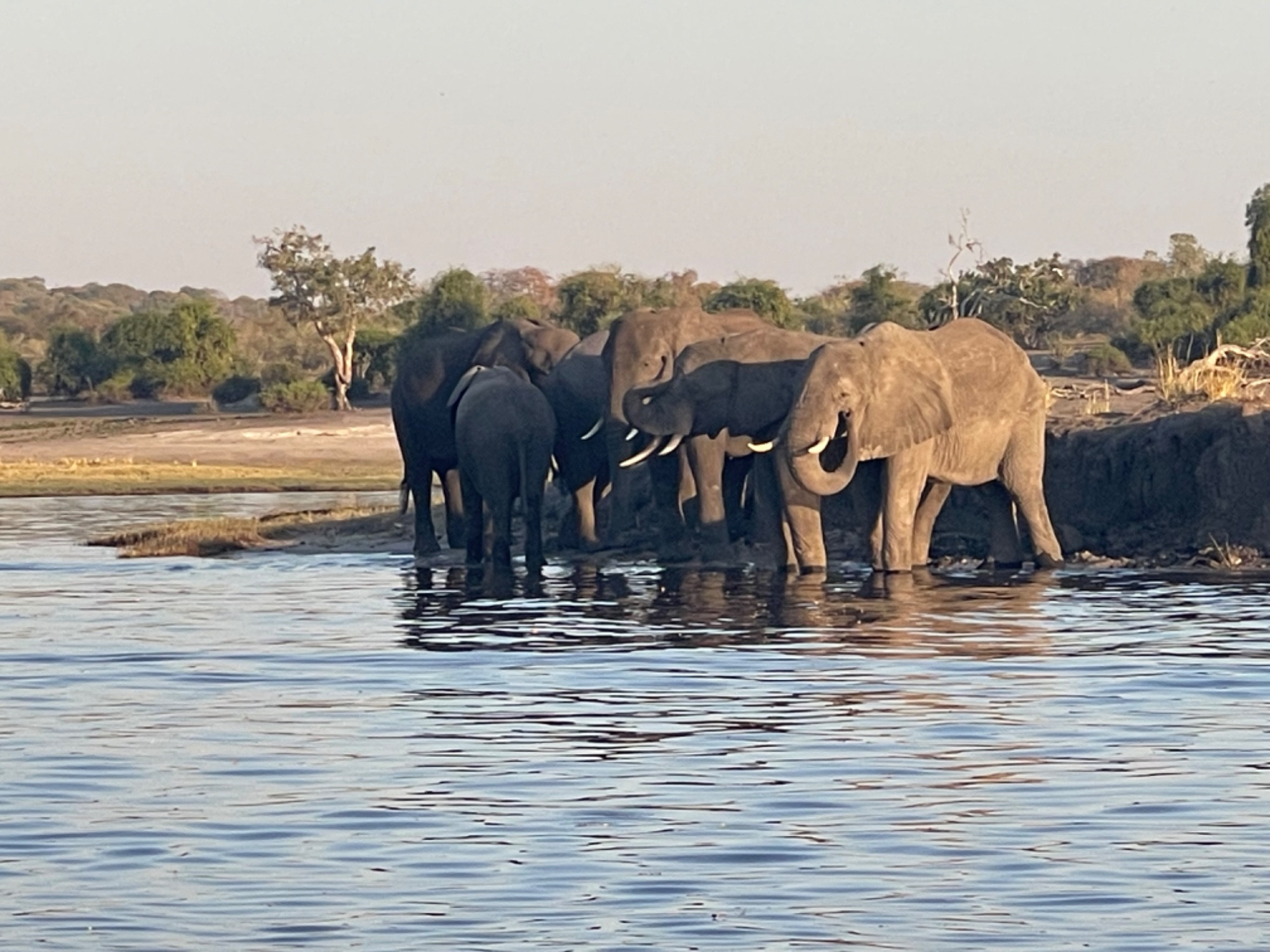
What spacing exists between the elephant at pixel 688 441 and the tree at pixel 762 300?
25779 millimetres

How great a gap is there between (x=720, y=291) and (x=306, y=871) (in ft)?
145

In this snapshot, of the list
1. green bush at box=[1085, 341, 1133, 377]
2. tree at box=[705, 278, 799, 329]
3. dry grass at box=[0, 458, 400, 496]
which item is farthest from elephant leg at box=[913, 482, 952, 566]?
tree at box=[705, 278, 799, 329]

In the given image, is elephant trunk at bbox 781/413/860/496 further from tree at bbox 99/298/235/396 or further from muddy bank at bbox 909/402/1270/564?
tree at bbox 99/298/235/396

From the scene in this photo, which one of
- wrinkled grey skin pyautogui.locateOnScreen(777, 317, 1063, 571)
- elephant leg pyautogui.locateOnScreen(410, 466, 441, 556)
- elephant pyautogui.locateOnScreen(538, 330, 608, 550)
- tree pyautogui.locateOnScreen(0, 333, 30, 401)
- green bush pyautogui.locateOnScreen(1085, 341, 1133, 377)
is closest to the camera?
wrinkled grey skin pyautogui.locateOnScreen(777, 317, 1063, 571)

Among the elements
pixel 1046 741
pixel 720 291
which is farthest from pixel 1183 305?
pixel 1046 741

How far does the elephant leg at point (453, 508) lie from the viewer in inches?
990

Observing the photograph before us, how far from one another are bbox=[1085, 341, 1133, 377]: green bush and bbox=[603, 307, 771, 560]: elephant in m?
13.9

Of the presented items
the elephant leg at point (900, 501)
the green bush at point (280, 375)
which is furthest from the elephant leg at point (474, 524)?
the green bush at point (280, 375)

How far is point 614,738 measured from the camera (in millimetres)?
12523

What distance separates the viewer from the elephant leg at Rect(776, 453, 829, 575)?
68.9 ft

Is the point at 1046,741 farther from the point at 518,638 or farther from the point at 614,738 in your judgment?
the point at 518,638

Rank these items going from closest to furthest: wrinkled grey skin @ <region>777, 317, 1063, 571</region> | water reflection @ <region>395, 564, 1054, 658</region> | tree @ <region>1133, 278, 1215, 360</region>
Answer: water reflection @ <region>395, 564, 1054, 658</region>
wrinkled grey skin @ <region>777, 317, 1063, 571</region>
tree @ <region>1133, 278, 1215, 360</region>

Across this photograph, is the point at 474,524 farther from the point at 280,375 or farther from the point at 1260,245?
the point at 280,375

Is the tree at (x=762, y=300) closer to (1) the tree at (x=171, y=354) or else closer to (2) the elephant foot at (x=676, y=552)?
(1) the tree at (x=171, y=354)
